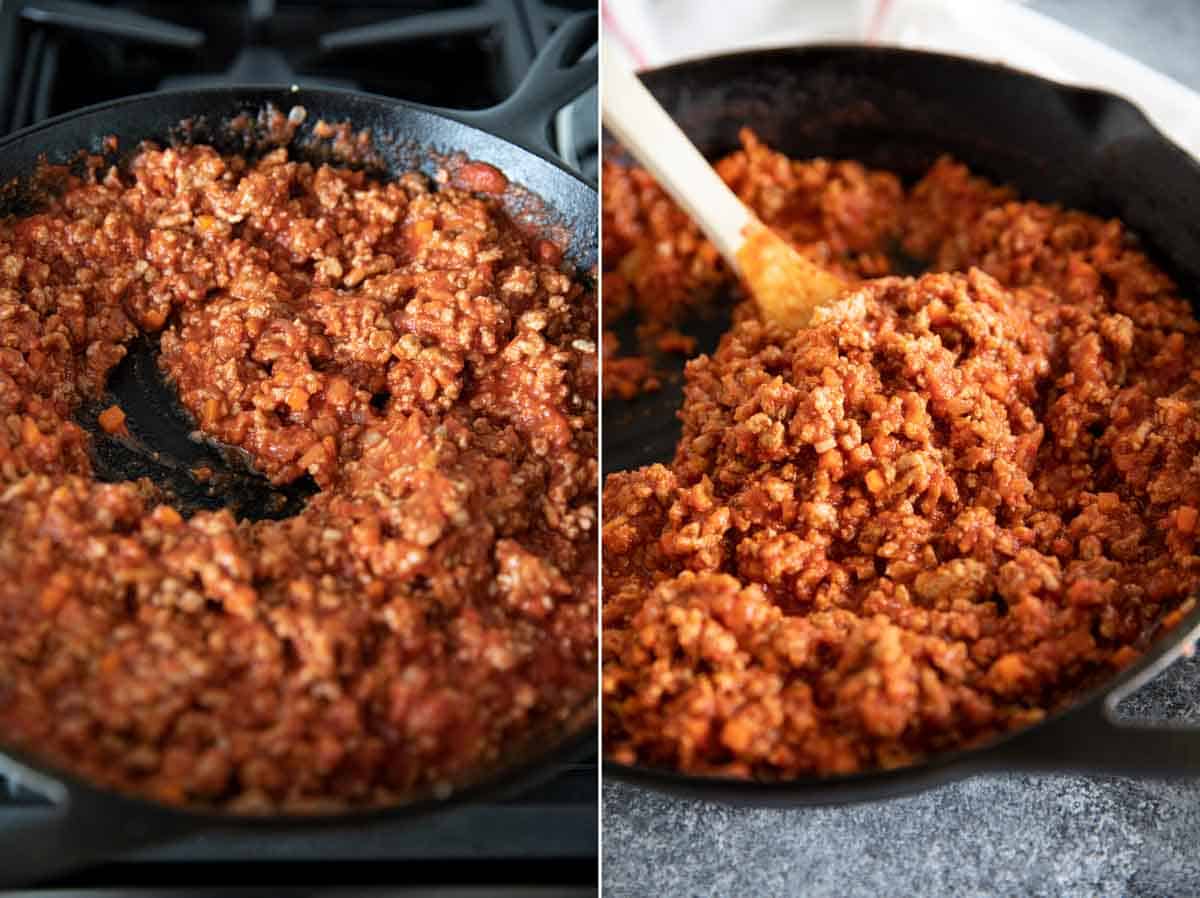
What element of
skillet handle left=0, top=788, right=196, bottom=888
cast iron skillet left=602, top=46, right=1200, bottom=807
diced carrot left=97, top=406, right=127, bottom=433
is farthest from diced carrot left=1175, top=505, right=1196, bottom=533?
A: diced carrot left=97, top=406, right=127, bottom=433

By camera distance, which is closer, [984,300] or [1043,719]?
[1043,719]

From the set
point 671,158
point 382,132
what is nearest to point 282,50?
point 382,132

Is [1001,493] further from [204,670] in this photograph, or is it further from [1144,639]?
[204,670]

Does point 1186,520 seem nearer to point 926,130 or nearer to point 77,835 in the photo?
point 926,130

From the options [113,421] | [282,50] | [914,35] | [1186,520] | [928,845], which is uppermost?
[914,35]

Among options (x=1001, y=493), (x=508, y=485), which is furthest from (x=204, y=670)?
(x=1001, y=493)

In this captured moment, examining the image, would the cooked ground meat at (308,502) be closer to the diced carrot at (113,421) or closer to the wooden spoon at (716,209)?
the diced carrot at (113,421)
